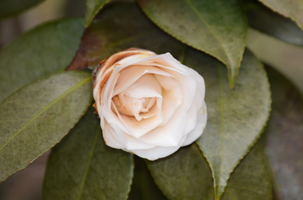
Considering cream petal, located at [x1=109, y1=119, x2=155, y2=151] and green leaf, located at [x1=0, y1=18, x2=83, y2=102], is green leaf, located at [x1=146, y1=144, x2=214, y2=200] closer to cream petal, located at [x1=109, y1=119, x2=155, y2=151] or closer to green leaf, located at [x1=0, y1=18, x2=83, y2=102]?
cream petal, located at [x1=109, y1=119, x2=155, y2=151]

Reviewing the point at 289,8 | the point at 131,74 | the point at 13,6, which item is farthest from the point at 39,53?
the point at 289,8

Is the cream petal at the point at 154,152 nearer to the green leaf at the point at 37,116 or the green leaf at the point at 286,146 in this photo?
the green leaf at the point at 37,116

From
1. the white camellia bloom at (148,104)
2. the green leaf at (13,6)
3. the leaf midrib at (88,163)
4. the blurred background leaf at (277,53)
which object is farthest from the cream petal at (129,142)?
the blurred background leaf at (277,53)

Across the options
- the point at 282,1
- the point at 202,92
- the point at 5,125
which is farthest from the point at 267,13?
the point at 5,125

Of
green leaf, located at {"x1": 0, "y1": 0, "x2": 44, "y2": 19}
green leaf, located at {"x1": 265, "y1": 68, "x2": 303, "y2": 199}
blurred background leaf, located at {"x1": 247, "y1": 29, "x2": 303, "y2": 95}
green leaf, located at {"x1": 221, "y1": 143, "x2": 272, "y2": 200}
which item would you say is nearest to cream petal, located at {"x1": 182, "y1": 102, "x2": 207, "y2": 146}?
green leaf, located at {"x1": 221, "y1": 143, "x2": 272, "y2": 200}

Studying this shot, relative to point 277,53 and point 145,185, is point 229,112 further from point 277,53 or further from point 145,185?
point 277,53

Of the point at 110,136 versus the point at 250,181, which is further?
the point at 250,181

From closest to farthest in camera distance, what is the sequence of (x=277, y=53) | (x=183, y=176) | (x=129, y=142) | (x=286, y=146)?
(x=129, y=142)
(x=183, y=176)
(x=286, y=146)
(x=277, y=53)
